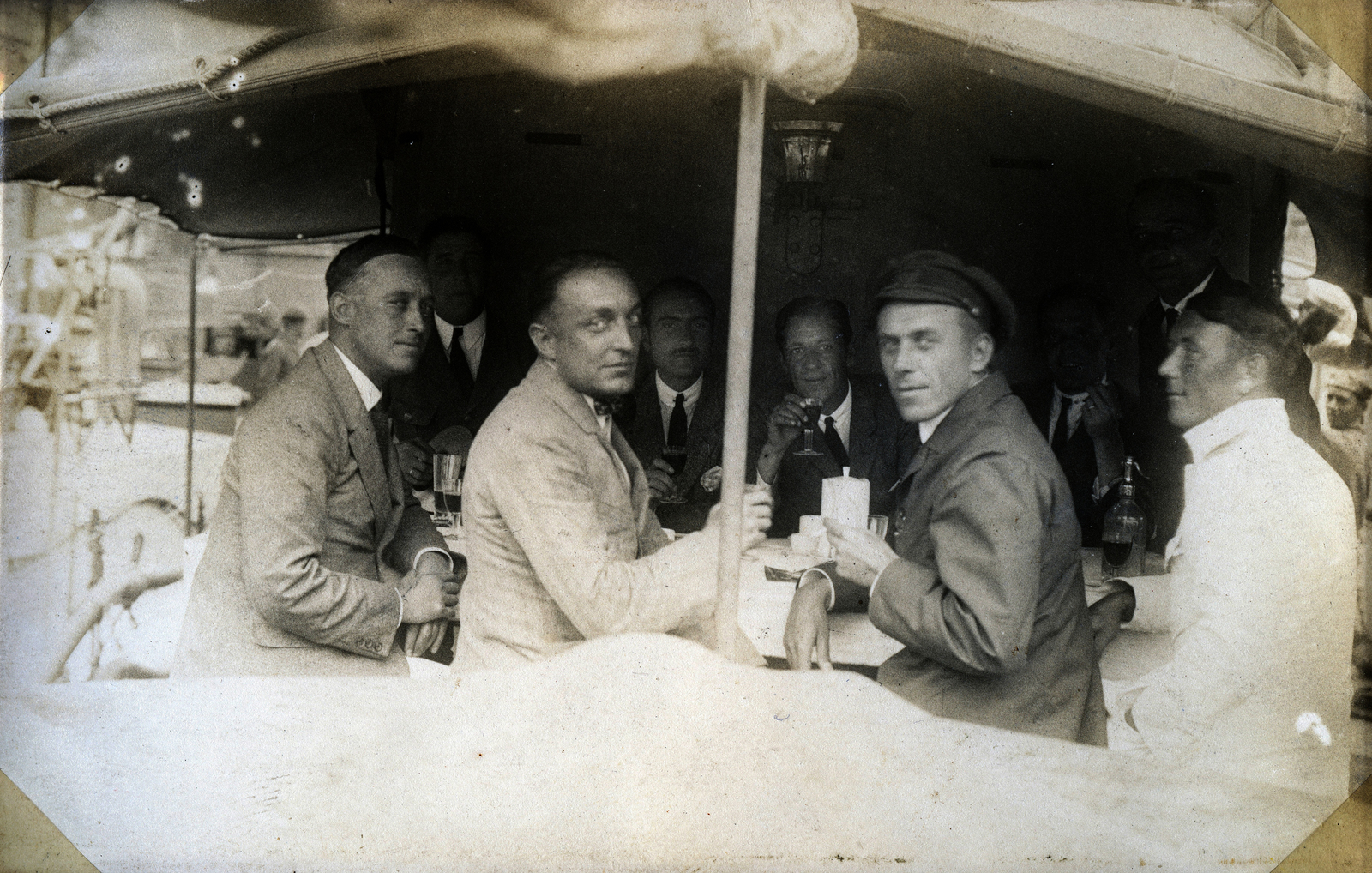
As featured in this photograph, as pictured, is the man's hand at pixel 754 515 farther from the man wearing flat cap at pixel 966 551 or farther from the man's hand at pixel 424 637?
the man's hand at pixel 424 637

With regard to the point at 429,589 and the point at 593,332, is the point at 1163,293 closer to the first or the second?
the point at 593,332

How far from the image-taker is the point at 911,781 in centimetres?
368

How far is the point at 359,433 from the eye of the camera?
142 inches

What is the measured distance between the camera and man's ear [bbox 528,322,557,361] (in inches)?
143

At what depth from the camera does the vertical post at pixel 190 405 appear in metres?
3.64

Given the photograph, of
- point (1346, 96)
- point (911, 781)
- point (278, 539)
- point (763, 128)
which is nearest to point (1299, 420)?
point (1346, 96)

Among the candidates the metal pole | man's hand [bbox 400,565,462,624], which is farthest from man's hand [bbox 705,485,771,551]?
the metal pole

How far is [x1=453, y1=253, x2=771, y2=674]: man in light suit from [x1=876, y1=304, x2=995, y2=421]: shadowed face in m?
Result: 0.65

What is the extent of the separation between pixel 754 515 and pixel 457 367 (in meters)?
1.12

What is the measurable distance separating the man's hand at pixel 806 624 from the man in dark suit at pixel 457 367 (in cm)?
121

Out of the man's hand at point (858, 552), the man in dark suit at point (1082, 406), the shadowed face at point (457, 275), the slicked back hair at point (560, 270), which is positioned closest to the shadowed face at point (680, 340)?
the slicked back hair at point (560, 270)

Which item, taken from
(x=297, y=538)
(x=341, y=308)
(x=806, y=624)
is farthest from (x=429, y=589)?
(x=806, y=624)

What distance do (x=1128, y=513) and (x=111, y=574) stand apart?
348 centimetres

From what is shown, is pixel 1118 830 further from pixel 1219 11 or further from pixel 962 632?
pixel 1219 11
